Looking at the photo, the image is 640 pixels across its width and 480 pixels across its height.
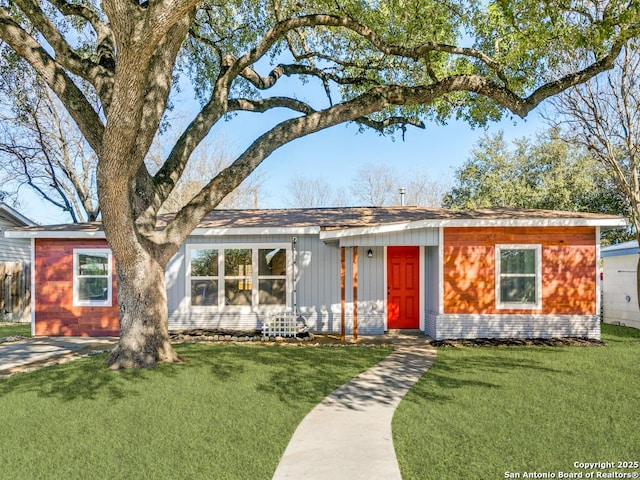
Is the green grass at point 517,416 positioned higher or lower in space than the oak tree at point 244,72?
lower

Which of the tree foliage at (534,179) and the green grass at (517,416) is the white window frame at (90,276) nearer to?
the green grass at (517,416)

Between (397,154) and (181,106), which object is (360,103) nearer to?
(181,106)

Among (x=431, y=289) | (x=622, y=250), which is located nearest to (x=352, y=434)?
(x=431, y=289)

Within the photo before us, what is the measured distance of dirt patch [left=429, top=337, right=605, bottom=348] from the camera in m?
9.77

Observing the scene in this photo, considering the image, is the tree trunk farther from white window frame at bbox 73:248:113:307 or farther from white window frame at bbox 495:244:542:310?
white window frame at bbox 495:244:542:310

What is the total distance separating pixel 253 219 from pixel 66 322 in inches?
216

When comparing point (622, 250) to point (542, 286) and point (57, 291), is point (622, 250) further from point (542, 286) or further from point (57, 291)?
point (57, 291)

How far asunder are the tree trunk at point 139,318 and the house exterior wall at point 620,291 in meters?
12.6

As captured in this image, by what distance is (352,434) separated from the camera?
4.68 meters

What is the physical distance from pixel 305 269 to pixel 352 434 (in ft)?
23.3

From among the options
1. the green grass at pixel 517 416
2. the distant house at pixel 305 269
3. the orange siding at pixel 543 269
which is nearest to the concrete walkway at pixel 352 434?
the green grass at pixel 517 416

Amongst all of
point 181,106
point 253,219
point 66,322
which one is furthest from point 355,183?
point 66,322

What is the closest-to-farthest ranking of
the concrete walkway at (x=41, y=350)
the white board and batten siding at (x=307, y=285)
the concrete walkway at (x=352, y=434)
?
the concrete walkway at (x=352, y=434) < the concrete walkway at (x=41, y=350) < the white board and batten siding at (x=307, y=285)

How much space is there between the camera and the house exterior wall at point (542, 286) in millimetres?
10289
